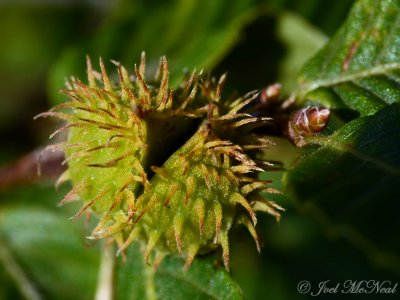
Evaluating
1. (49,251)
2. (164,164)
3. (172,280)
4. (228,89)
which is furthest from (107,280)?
(228,89)

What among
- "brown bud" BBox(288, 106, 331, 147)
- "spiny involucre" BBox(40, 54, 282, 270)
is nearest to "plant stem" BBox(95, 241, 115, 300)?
"spiny involucre" BBox(40, 54, 282, 270)

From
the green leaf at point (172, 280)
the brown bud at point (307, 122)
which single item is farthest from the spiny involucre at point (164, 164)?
the green leaf at point (172, 280)

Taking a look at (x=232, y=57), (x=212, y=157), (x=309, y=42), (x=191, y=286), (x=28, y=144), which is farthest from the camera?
(x=28, y=144)

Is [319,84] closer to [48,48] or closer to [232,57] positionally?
[232,57]

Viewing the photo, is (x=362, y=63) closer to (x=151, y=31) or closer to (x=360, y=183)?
(x=360, y=183)

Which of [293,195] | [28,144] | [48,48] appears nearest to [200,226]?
[293,195]
